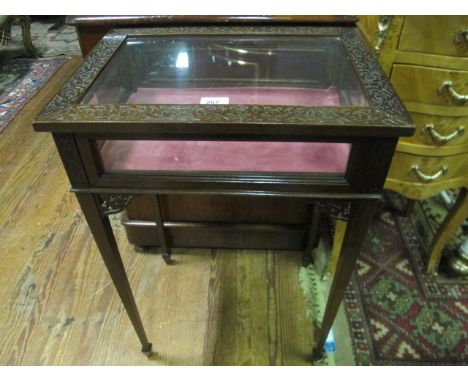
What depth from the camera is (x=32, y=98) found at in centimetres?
224

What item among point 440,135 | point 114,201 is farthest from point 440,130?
point 114,201

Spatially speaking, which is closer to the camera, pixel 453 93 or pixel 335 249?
pixel 453 93

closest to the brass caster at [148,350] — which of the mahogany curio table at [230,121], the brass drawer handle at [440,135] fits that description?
the mahogany curio table at [230,121]

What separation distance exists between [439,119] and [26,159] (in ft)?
5.79

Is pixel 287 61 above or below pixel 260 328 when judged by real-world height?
above

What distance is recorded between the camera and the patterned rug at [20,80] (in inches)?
84.4

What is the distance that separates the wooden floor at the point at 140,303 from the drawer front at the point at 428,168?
0.46 meters

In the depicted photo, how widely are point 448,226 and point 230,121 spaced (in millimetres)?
885

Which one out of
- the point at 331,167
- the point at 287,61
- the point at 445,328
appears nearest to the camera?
the point at 331,167

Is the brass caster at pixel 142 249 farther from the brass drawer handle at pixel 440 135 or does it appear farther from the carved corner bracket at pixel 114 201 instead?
the brass drawer handle at pixel 440 135

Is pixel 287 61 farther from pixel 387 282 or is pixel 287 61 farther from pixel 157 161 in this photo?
pixel 387 282

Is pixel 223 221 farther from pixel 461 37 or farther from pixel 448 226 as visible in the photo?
pixel 461 37

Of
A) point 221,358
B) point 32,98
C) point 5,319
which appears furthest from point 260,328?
point 32,98

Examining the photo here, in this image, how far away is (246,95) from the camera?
0.67 meters
